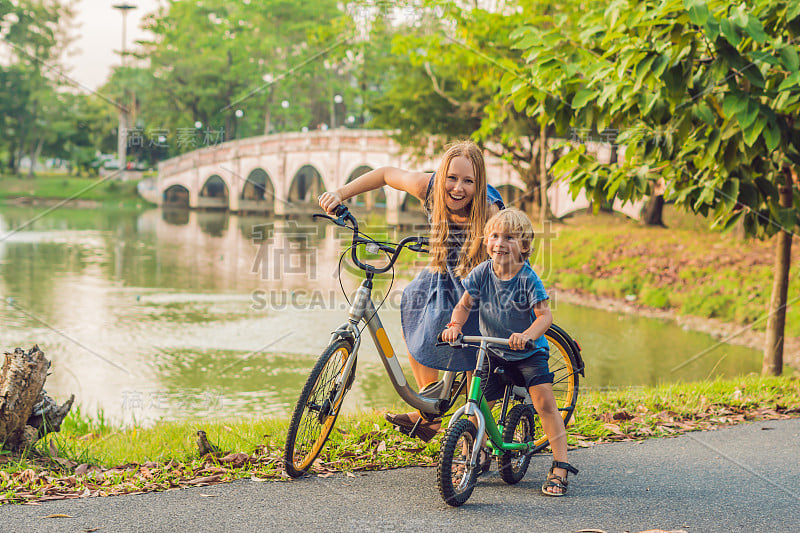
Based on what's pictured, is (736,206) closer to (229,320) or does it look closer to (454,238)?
(454,238)

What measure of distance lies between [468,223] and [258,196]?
33.1m

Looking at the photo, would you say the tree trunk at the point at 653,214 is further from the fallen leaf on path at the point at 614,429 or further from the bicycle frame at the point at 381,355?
the bicycle frame at the point at 381,355

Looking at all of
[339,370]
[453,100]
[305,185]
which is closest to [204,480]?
[339,370]

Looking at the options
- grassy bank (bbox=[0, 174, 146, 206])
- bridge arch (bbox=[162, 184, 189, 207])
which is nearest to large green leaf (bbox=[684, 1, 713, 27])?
bridge arch (bbox=[162, 184, 189, 207])

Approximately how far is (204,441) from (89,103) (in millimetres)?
41434

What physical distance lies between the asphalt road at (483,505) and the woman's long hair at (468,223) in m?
0.97

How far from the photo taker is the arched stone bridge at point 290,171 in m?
25.8

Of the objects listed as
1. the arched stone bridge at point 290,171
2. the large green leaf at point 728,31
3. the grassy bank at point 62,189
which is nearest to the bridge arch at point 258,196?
the arched stone bridge at point 290,171

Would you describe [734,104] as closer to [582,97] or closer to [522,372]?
[582,97]

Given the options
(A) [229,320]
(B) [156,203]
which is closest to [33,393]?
(A) [229,320]

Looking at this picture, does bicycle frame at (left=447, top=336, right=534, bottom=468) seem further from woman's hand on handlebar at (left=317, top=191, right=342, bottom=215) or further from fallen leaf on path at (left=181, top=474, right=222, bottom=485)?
fallen leaf on path at (left=181, top=474, right=222, bottom=485)

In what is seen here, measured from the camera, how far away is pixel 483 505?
10.5 feet

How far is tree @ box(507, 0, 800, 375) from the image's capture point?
4520 mm

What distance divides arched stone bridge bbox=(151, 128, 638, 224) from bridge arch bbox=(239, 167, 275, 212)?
0.05m
